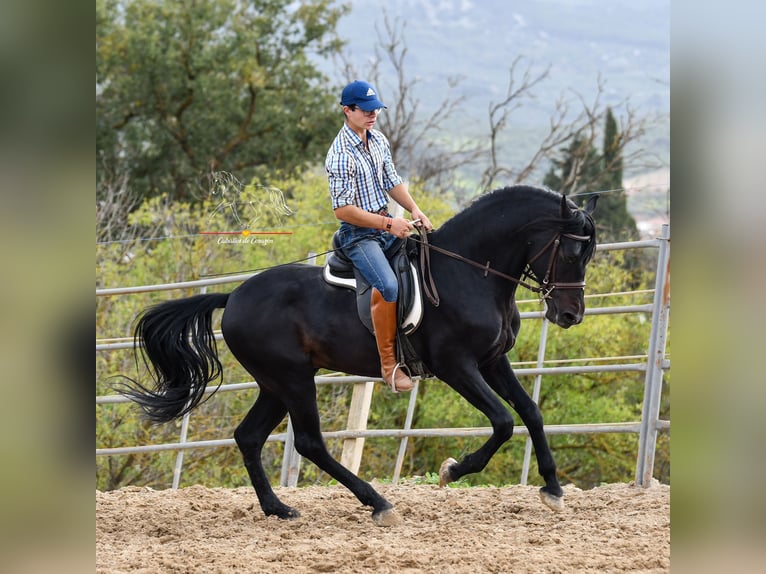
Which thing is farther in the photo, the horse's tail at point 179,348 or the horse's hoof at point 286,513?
the horse's tail at point 179,348

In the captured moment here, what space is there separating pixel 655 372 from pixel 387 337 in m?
1.97

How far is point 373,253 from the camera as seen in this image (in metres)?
5.06

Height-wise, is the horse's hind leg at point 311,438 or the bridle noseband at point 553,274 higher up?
the bridle noseband at point 553,274

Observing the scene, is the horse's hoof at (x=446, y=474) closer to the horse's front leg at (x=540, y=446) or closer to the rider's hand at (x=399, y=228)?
the horse's front leg at (x=540, y=446)

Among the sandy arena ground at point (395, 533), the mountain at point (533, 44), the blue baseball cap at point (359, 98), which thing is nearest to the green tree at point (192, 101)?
the sandy arena ground at point (395, 533)

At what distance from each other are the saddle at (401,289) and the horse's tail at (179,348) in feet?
2.60

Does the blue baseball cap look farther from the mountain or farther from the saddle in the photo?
the mountain

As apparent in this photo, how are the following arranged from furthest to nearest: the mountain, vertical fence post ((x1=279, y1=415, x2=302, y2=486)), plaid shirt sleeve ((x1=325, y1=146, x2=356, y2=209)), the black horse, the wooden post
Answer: the mountain
the wooden post
vertical fence post ((x1=279, y1=415, x2=302, y2=486))
plaid shirt sleeve ((x1=325, y1=146, x2=356, y2=209))
the black horse

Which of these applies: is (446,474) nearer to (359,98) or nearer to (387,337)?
(387,337)

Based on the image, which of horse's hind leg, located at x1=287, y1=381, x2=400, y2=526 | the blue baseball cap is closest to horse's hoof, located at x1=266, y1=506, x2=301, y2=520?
horse's hind leg, located at x1=287, y1=381, x2=400, y2=526

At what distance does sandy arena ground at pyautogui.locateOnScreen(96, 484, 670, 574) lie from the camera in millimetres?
4074

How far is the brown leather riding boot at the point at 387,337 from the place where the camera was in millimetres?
4965

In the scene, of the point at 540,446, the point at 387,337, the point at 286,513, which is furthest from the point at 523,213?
the point at 286,513
